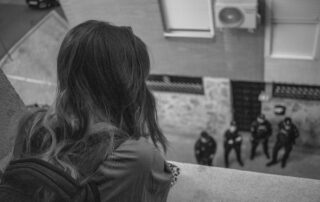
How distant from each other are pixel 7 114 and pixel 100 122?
1.04m

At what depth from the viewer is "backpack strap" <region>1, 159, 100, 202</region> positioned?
4.08 feet

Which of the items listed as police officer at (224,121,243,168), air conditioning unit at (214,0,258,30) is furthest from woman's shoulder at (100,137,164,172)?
police officer at (224,121,243,168)

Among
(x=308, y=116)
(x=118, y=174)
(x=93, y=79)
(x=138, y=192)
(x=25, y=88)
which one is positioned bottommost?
(x=308, y=116)

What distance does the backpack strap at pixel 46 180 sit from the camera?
1242mm

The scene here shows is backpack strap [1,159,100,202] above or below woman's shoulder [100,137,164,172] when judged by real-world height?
above

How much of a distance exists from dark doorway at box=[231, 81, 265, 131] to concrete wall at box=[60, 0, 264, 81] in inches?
13.1

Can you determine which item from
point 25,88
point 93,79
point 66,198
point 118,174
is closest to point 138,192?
point 118,174

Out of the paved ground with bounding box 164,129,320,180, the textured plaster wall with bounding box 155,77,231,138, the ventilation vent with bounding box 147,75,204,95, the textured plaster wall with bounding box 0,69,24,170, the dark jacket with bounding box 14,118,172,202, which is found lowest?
the paved ground with bounding box 164,129,320,180

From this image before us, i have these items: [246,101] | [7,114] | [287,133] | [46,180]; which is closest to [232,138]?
[287,133]

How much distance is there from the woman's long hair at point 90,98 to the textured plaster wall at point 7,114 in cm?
75

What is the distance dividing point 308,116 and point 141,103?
6.44m

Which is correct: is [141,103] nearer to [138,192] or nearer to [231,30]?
[138,192]

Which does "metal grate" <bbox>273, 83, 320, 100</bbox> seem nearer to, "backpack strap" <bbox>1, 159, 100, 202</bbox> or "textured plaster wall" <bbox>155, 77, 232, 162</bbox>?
"textured plaster wall" <bbox>155, 77, 232, 162</bbox>

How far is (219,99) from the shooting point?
7.77m
